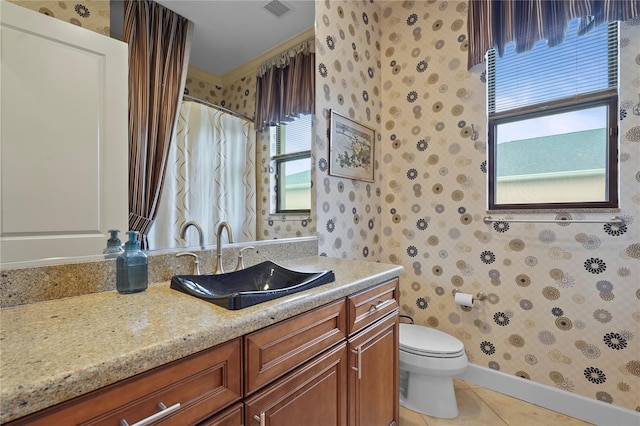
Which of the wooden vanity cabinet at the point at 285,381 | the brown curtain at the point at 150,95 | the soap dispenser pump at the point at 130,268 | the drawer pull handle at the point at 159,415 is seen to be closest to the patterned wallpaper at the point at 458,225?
the wooden vanity cabinet at the point at 285,381

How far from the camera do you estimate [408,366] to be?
1704mm

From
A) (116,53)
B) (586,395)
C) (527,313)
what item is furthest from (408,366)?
(116,53)

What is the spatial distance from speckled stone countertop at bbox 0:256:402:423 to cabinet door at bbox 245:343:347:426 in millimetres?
198

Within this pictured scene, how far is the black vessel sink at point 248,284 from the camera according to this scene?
0.83 meters

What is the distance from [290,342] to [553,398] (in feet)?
6.07

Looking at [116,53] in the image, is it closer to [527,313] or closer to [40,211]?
[40,211]

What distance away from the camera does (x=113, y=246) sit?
995mm

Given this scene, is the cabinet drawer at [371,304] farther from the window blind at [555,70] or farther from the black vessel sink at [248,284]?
the window blind at [555,70]

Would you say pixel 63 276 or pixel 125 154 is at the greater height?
pixel 125 154

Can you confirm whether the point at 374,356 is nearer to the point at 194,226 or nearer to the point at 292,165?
the point at 194,226

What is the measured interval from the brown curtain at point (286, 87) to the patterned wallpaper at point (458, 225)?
0.12 m

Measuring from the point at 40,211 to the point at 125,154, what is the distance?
30 cm

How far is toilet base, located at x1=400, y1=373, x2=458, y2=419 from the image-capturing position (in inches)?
66.8

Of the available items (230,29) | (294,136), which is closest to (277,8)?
(230,29)
